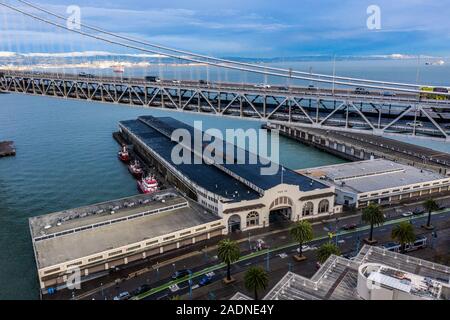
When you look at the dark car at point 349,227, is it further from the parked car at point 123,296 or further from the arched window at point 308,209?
the parked car at point 123,296

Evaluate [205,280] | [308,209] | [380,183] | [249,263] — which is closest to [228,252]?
[205,280]

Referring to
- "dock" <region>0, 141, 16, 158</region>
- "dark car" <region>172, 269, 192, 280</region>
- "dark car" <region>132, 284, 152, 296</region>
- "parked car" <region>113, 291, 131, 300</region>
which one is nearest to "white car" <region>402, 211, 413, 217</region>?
"dark car" <region>172, 269, 192, 280</region>

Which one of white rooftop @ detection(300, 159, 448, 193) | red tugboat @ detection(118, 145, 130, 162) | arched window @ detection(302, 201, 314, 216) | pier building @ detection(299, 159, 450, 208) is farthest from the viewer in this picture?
red tugboat @ detection(118, 145, 130, 162)

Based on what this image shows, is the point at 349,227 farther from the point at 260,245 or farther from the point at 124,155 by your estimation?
the point at 124,155

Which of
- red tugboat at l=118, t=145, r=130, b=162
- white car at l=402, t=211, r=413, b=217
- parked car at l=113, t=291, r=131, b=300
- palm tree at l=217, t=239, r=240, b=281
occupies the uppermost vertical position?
red tugboat at l=118, t=145, r=130, b=162

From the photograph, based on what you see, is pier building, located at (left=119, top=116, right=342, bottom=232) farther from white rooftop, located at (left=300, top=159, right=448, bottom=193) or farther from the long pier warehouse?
white rooftop, located at (left=300, top=159, right=448, bottom=193)

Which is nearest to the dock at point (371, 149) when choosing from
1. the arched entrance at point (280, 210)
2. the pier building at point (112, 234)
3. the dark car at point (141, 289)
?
the arched entrance at point (280, 210)
